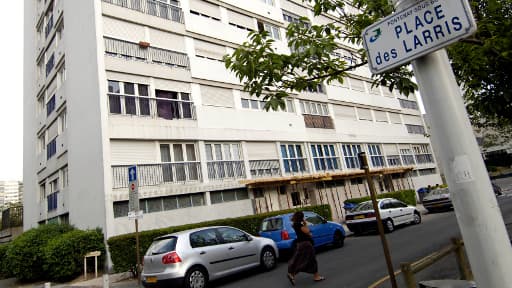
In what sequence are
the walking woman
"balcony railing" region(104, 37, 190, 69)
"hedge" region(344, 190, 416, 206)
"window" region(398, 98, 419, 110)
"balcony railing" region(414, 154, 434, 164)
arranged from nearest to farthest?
the walking woman → "balcony railing" region(104, 37, 190, 69) → "hedge" region(344, 190, 416, 206) → "balcony railing" region(414, 154, 434, 164) → "window" region(398, 98, 419, 110)

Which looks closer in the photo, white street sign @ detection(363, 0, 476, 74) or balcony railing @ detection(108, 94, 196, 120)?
white street sign @ detection(363, 0, 476, 74)

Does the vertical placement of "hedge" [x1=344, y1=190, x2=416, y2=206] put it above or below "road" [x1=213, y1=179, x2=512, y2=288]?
above

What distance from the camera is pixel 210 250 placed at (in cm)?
828

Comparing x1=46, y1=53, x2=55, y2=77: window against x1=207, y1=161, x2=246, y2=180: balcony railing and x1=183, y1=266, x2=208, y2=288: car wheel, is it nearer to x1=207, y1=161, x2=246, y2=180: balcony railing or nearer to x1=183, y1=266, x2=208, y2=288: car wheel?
x1=207, y1=161, x2=246, y2=180: balcony railing

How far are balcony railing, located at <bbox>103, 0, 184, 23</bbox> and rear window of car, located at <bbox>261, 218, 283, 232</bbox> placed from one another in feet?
43.1

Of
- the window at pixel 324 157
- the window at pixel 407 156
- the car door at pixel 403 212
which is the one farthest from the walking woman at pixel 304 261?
the window at pixel 407 156

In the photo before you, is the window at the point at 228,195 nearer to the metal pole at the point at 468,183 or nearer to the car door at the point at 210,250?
the car door at the point at 210,250

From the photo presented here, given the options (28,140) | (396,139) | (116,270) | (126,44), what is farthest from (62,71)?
(396,139)

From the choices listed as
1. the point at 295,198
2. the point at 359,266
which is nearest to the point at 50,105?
the point at 295,198

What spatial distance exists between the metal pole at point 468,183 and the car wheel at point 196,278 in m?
6.83

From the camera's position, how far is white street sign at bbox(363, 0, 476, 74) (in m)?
1.87

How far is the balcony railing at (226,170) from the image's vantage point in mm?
17672

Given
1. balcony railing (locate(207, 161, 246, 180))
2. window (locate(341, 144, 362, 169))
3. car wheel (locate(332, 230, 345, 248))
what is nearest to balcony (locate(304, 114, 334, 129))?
window (locate(341, 144, 362, 169))

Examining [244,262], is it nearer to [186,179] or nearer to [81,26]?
[186,179]
